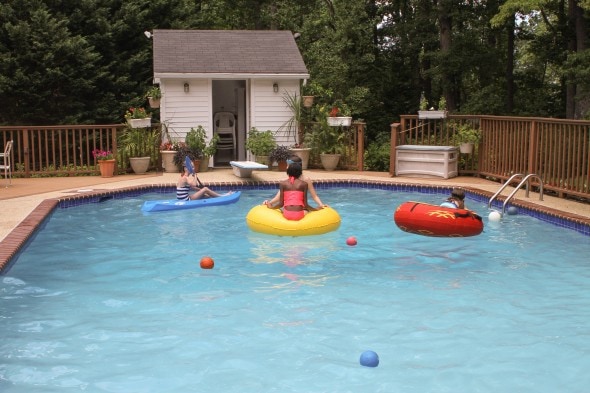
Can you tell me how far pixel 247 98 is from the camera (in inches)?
705

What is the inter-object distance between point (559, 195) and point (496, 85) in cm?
1264

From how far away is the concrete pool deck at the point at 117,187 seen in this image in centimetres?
984

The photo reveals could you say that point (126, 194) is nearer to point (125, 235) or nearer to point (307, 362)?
point (125, 235)

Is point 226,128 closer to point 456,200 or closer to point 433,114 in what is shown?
point 433,114

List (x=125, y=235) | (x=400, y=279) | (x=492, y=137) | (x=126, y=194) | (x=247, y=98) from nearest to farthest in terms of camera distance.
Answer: (x=400, y=279) < (x=125, y=235) < (x=126, y=194) < (x=492, y=137) < (x=247, y=98)

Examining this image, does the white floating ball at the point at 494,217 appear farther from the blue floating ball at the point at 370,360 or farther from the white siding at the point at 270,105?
the white siding at the point at 270,105

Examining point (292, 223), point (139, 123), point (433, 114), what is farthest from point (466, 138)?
point (139, 123)

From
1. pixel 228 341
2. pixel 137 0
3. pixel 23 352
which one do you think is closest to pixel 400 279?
pixel 228 341

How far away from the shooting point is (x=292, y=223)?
9812 millimetres

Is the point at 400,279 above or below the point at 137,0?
below

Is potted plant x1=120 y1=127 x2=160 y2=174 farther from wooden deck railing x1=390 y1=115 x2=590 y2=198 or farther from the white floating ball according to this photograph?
the white floating ball

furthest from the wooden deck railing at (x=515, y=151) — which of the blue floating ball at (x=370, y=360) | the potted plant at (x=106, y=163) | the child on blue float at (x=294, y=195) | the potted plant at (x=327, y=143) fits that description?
the blue floating ball at (x=370, y=360)

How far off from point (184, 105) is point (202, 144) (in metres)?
1.27

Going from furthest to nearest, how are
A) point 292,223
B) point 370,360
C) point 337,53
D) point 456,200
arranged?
1. point 337,53
2. point 292,223
3. point 456,200
4. point 370,360
